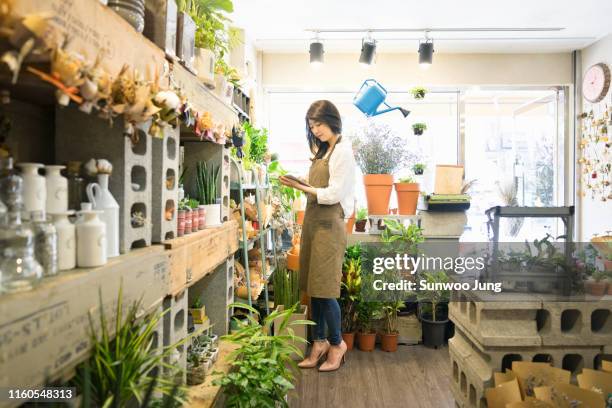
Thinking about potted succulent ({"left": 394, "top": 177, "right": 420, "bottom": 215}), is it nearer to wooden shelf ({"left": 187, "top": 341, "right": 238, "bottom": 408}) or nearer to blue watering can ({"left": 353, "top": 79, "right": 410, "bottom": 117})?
blue watering can ({"left": 353, "top": 79, "right": 410, "bottom": 117})

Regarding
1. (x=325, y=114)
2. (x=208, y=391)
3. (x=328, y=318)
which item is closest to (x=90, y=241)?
(x=208, y=391)

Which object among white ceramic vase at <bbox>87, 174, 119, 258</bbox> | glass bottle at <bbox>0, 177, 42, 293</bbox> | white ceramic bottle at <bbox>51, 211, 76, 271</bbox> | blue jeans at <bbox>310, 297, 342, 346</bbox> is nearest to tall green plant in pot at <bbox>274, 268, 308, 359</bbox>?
blue jeans at <bbox>310, 297, 342, 346</bbox>

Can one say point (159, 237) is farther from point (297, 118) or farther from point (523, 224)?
point (523, 224)

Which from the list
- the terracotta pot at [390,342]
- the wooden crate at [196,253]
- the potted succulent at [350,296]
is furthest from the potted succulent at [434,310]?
the wooden crate at [196,253]

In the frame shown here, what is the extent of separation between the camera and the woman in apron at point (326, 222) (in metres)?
2.72

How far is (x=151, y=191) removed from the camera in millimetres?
1342

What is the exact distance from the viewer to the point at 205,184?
6.57 feet

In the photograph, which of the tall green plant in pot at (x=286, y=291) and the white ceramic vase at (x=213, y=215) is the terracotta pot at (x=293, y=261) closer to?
the tall green plant in pot at (x=286, y=291)

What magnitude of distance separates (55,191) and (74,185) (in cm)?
15

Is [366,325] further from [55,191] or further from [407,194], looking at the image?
[55,191]

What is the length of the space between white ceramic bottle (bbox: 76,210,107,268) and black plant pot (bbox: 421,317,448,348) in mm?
2812

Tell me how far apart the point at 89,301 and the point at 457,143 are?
4560 mm

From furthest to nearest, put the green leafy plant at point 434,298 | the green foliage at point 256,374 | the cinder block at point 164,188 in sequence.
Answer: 1. the green leafy plant at point 434,298
2. the green foliage at point 256,374
3. the cinder block at point 164,188

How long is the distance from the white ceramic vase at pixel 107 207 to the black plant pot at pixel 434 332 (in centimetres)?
274
